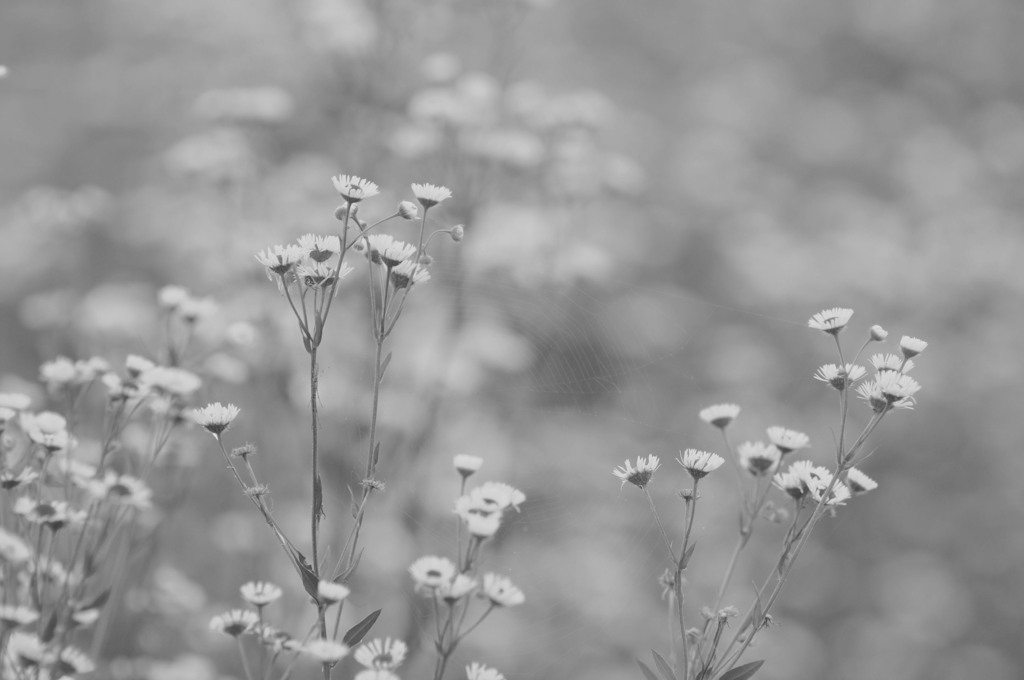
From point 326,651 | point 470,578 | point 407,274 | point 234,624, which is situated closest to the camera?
point 326,651

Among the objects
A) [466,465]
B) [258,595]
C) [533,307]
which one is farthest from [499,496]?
[533,307]

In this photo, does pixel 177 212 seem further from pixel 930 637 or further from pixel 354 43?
pixel 930 637

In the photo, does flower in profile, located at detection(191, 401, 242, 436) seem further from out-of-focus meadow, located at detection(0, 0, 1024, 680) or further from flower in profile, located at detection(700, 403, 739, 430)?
flower in profile, located at detection(700, 403, 739, 430)

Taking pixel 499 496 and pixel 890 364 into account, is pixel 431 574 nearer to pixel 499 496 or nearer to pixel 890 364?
pixel 499 496

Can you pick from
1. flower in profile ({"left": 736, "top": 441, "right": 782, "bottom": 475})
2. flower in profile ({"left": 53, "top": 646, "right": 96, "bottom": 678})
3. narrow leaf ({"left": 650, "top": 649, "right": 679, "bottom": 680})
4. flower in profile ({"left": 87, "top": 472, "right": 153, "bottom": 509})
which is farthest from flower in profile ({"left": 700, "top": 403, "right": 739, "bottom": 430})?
flower in profile ({"left": 53, "top": 646, "right": 96, "bottom": 678})

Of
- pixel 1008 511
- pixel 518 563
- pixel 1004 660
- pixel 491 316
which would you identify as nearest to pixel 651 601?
pixel 518 563

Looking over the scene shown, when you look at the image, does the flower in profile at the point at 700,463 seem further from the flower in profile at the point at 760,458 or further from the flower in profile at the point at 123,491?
the flower in profile at the point at 123,491

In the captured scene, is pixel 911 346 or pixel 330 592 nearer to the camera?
pixel 330 592

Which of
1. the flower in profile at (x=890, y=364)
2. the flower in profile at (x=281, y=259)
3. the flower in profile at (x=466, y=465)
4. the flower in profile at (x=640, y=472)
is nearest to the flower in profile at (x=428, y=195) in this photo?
the flower in profile at (x=281, y=259)
